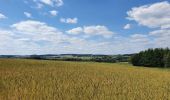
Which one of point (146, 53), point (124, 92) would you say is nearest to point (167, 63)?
point (146, 53)

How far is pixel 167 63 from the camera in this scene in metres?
81.1

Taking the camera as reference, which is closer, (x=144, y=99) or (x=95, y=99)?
(x=95, y=99)

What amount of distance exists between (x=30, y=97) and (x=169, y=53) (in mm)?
77802

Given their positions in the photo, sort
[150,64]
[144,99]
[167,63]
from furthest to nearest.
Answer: [150,64]
[167,63]
[144,99]

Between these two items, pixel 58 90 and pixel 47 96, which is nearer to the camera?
pixel 47 96

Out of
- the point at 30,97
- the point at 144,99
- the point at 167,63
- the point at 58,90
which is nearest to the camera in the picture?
the point at 30,97

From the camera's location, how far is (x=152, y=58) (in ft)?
284

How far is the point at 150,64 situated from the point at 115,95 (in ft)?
259

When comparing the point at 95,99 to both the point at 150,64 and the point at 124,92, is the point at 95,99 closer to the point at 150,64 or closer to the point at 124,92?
the point at 124,92

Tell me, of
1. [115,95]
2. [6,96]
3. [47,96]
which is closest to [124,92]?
[115,95]

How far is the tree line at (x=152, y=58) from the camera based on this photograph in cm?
8612

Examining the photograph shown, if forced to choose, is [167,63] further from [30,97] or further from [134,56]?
[30,97]

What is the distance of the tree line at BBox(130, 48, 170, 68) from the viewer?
3391 inches

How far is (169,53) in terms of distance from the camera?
271 ft
